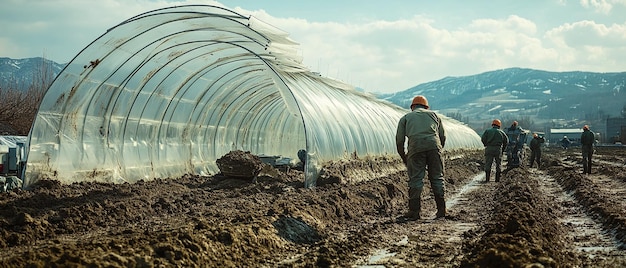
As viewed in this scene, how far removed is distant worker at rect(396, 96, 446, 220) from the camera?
9086 millimetres

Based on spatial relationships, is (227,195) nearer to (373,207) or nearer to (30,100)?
(373,207)

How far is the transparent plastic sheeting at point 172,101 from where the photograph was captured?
12.2 meters

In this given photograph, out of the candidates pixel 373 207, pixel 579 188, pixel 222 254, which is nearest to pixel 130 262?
pixel 222 254

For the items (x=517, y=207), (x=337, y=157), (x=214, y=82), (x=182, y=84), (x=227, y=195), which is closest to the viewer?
(x=517, y=207)

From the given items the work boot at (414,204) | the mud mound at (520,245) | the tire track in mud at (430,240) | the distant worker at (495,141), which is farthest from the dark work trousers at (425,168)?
the distant worker at (495,141)

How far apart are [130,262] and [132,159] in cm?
1009

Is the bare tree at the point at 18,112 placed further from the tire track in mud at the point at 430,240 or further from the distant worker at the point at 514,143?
the tire track in mud at the point at 430,240

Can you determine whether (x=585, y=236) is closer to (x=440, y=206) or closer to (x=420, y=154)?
(x=440, y=206)

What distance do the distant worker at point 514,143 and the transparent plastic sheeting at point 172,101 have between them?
12.9ft

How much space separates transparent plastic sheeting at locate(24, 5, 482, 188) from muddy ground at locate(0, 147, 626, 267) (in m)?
1.03

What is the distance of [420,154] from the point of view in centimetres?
917

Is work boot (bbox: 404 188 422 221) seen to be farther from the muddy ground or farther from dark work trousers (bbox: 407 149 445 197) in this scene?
the muddy ground

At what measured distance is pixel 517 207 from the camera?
8117 millimetres

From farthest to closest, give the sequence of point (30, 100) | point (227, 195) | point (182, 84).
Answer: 1. point (30, 100)
2. point (182, 84)
3. point (227, 195)
